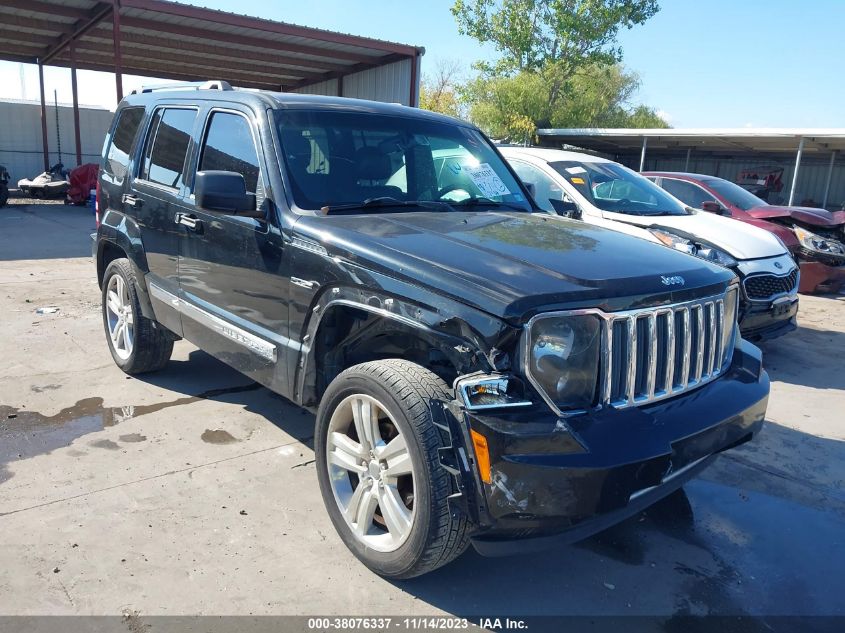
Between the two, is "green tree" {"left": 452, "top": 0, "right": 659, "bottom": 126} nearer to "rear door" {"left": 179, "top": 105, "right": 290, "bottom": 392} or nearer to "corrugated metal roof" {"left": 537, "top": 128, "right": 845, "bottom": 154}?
"corrugated metal roof" {"left": 537, "top": 128, "right": 845, "bottom": 154}

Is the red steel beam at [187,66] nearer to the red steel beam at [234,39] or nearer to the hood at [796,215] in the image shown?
the red steel beam at [234,39]

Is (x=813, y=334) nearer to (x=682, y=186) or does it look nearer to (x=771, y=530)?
(x=682, y=186)

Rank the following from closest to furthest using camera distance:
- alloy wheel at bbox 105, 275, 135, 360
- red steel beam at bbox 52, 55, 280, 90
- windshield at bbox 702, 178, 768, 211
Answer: alloy wheel at bbox 105, 275, 135, 360 < windshield at bbox 702, 178, 768, 211 < red steel beam at bbox 52, 55, 280, 90

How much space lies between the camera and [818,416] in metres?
5.05

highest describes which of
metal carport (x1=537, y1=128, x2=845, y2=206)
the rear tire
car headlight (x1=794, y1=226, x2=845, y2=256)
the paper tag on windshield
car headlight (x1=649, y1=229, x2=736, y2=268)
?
metal carport (x1=537, y1=128, x2=845, y2=206)

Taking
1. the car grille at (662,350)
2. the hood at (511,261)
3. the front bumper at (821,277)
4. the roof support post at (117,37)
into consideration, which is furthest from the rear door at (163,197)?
the roof support post at (117,37)

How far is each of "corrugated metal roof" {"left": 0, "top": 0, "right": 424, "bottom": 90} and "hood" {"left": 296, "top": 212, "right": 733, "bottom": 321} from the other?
1409cm

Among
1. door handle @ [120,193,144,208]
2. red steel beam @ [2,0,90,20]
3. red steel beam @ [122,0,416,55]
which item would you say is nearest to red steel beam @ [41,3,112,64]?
red steel beam @ [2,0,90,20]

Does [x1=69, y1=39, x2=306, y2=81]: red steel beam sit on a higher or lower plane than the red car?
higher

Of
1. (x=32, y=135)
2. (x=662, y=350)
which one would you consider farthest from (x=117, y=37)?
(x=662, y=350)

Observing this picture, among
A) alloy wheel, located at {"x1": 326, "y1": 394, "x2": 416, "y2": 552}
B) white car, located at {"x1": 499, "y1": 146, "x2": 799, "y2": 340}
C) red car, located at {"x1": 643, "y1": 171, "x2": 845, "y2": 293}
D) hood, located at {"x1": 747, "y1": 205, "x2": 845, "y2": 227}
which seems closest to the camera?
alloy wheel, located at {"x1": 326, "y1": 394, "x2": 416, "y2": 552}

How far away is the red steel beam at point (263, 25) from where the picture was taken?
14.7 metres

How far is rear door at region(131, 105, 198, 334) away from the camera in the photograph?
425cm

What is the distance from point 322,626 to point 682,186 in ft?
29.0
